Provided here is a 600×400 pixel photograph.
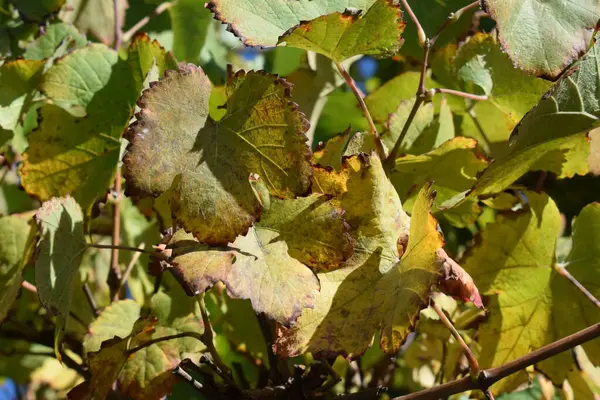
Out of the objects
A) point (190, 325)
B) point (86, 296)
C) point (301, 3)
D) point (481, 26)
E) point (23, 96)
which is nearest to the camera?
point (301, 3)

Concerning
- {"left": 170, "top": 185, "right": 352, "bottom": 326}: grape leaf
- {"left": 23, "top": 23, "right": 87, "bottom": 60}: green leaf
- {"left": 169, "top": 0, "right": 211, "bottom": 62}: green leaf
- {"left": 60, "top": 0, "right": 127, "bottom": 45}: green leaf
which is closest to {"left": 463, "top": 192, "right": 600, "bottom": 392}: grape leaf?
{"left": 170, "top": 185, "right": 352, "bottom": 326}: grape leaf

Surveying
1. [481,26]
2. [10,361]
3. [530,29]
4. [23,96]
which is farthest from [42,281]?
[481,26]

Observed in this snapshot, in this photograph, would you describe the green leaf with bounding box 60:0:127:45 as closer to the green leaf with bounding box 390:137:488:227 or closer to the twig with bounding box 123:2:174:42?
the twig with bounding box 123:2:174:42

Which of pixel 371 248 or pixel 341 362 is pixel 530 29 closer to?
pixel 371 248

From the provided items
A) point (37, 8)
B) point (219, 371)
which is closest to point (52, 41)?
point (37, 8)

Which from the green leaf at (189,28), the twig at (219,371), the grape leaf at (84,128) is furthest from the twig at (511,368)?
the green leaf at (189,28)

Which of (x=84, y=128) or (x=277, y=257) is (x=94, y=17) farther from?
(x=277, y=257)

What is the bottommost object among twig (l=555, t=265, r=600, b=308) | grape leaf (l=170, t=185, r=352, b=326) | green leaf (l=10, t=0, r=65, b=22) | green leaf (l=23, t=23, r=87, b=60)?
twig (l=555, t=265, r=600, b=308)
